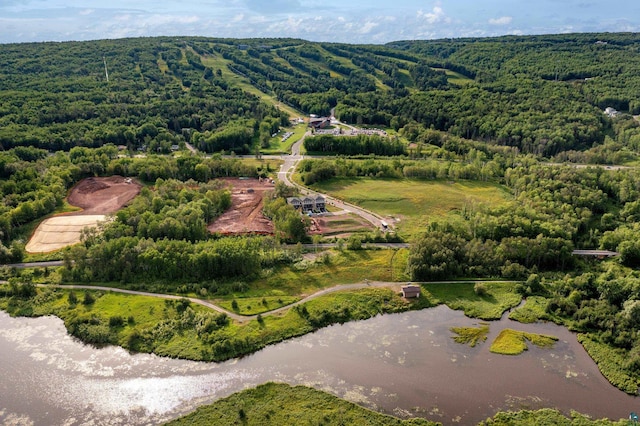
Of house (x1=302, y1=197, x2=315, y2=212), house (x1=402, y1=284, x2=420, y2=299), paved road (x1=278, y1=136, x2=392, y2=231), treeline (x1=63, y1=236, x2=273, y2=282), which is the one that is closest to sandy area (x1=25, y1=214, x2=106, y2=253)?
treeline (x1=63, y1=236, x2=273, y2=282)

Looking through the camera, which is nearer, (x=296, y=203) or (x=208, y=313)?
(x=208, y=313)

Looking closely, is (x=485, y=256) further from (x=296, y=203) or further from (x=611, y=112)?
(x=611, y=112)

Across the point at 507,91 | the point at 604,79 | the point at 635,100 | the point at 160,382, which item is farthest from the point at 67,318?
the point at 604,79

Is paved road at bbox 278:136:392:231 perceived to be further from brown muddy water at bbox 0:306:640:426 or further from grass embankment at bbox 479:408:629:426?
grass embankment at bbox 479:408:629:426

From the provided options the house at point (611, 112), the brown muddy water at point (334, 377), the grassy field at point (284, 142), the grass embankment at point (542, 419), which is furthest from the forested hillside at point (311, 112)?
the grass embankment at point (542, 419)

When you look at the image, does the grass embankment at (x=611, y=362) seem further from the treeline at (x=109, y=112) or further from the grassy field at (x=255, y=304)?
the treeline at (x=109, y=112)

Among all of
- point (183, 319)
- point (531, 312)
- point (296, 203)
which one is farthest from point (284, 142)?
point (531, 312)
